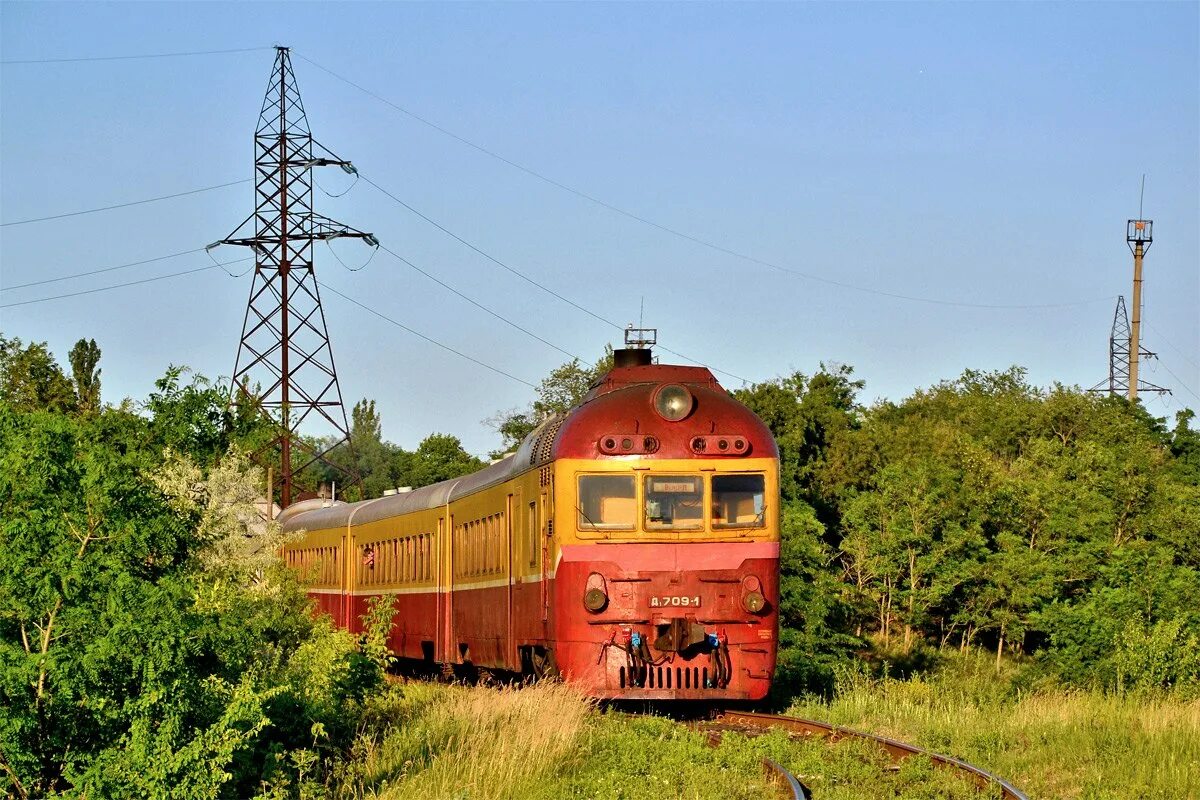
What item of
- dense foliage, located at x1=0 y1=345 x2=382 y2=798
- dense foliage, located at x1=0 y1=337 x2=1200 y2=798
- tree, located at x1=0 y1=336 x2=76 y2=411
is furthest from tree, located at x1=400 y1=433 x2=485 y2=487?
dense foliage, located at x1=0 y1=345 x2=382 y2=798

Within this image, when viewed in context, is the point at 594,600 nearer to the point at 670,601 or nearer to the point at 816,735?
the point at 670,601

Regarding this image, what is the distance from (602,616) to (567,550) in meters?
0.77

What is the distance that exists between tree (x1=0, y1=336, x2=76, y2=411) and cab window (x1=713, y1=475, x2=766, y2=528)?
21716 mm

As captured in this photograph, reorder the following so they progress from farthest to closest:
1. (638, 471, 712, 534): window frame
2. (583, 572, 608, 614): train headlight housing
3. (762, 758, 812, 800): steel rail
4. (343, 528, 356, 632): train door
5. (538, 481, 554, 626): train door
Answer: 1. (343, 528, 356, 632): train door
2. (538, 481, 554, 626): train door
3. (638, 471, 712, 534): window frame
4. (583, 572, 608, 614): train headlight housing
5. (762, 758, 812, 800): steel rail

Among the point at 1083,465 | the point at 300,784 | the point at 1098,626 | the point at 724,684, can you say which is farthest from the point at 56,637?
the point at 1083,465

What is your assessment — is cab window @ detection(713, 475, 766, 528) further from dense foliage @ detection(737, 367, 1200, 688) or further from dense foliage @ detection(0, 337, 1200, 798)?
dense foliage @ detection(737, 367, 1200, 688)

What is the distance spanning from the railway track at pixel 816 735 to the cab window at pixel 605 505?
223 centimetres

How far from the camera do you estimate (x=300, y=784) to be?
11.5 meters

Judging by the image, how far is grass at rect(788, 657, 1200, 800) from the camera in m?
11.9

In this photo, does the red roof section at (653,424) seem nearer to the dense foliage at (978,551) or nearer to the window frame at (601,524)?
the window frame at (601,524)

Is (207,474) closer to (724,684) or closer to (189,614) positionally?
(724,684)

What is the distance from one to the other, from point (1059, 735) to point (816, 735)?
214 centimetres

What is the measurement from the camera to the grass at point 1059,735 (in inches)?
467

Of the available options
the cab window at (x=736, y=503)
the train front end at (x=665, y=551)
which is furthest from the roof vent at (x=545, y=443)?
the cab window at (x=736, y=503)
